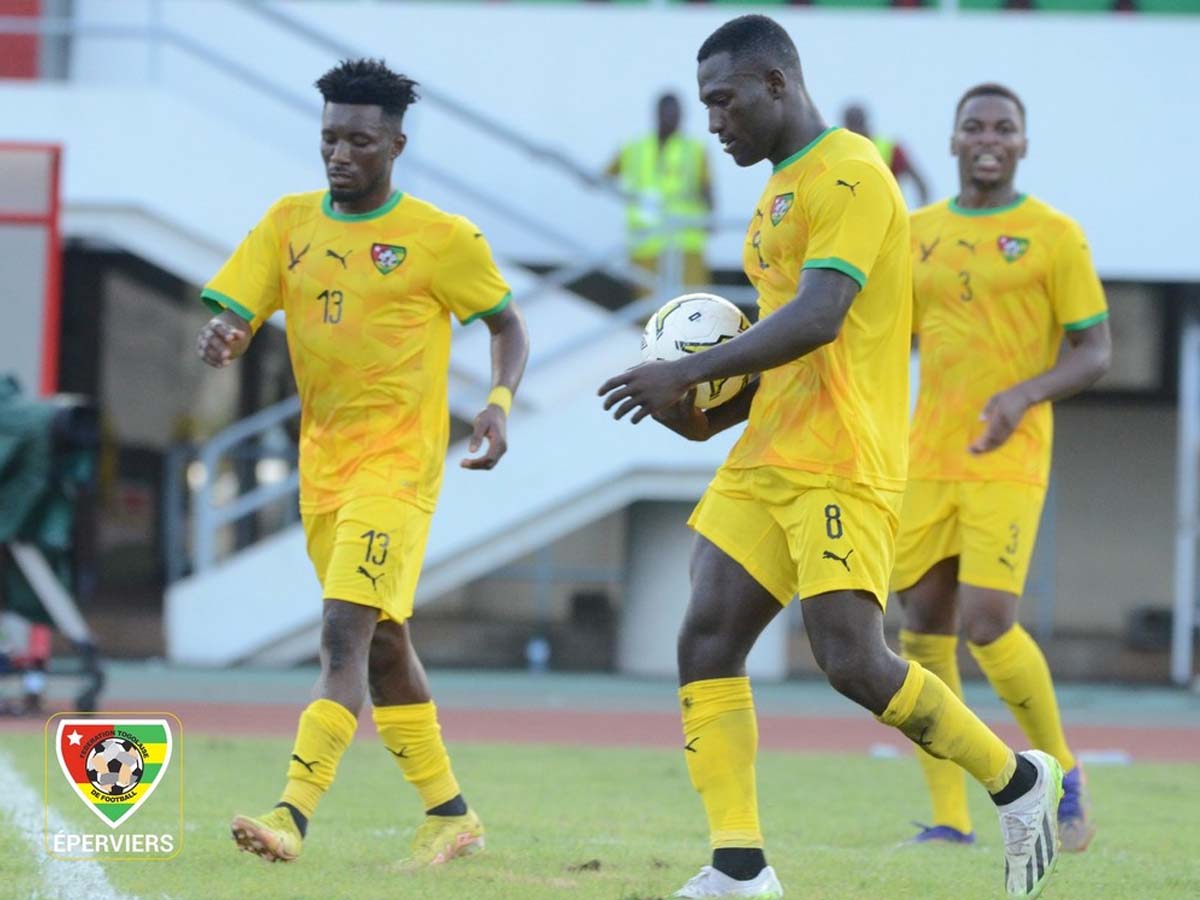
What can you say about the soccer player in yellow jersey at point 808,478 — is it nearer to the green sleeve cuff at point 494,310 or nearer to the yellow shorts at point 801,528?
the yellow shorts at point 801,528

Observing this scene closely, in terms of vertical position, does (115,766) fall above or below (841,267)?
below

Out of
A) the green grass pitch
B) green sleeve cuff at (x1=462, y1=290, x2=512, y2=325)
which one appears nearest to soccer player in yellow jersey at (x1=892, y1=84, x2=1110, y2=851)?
the green grass pitch

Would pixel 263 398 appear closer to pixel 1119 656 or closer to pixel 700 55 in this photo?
pixel 1119 656

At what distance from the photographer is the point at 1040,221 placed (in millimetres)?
7488

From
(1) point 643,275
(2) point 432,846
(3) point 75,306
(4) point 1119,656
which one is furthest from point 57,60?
(2) point 432,846

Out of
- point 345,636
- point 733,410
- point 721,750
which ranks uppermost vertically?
point 733,410

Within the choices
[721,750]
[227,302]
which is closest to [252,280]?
[227,302]

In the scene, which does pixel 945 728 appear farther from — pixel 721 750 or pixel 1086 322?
pixel 1086 322

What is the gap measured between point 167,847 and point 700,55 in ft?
9.24

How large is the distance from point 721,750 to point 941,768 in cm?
190

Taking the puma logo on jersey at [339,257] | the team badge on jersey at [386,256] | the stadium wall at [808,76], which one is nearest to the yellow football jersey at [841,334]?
the team badge on jersey at [386,256]

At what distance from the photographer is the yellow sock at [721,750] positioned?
18.3 ft

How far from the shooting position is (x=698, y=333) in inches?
223

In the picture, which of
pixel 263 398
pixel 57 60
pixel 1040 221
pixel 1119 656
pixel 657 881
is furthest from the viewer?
pixel 263 398
